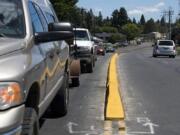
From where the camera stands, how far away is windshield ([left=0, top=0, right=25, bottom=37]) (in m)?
6.36

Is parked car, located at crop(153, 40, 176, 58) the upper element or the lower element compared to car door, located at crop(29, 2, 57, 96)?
lower

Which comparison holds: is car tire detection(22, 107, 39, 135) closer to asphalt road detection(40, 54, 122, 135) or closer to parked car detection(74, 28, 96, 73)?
asphalt road detection(40, 54, 122, 135)

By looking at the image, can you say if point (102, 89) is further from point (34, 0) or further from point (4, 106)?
point (4, 106)

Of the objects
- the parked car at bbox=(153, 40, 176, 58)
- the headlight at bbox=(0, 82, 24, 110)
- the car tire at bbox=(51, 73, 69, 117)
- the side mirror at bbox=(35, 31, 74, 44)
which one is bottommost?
the parked car at bbox=(153, 40, 176, 58)

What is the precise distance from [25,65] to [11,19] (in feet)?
3.40

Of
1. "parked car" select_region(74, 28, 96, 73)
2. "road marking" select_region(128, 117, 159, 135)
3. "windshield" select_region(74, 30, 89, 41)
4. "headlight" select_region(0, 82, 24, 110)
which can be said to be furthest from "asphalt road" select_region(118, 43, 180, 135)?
"windshield" select_region(74, 30, 89, 41)

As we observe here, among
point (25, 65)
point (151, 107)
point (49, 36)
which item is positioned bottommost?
point (151, 107)

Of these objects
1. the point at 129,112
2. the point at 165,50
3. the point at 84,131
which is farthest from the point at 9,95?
the point at 165,50

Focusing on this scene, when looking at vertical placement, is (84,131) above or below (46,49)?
below

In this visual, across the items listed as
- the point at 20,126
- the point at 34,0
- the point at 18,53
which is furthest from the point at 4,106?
the point at 34,0

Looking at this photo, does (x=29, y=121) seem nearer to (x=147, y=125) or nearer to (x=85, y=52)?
(x=147, y=125)

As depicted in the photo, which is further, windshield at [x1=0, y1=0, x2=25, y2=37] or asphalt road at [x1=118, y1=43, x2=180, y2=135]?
asphalt road at [x1=118, y1=43, x2=180, y2=135]

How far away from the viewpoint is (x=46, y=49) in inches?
292

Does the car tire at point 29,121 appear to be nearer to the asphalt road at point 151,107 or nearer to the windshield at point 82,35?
the asphalt road at point 151,107
